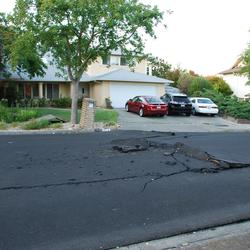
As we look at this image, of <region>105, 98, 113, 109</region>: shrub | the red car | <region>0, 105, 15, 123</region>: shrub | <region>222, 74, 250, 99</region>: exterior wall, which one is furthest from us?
<region>222, 74, 250, 99</region>: exterior wall

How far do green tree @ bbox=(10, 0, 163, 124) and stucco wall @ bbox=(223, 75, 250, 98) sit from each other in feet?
97.7

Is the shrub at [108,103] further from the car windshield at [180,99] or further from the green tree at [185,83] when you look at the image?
the green tree at [185,83]

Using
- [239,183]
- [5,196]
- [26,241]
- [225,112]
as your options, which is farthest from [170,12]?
[26,241]

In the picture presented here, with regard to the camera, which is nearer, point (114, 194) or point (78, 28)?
point (114, 194)

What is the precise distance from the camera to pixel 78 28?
20.9 m

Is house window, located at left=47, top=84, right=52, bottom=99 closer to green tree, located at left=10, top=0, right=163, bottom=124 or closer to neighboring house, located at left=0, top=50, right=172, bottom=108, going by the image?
neighboring house, located at left=0, top=50, right=172, bottom=108

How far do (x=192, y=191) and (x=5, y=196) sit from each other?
133 inches

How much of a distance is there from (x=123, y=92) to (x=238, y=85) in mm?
20421

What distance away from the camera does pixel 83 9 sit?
1992 cm

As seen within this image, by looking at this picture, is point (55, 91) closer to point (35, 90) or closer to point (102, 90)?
point (35, 90)

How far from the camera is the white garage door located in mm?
36062

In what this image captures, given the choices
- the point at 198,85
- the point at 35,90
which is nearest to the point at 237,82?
the point at 198,85

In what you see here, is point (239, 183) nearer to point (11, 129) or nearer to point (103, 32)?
point (11, 129)

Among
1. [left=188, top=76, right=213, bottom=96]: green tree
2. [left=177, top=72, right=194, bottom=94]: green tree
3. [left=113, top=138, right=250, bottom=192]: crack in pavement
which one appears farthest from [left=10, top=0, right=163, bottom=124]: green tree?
[left=177, top=72, right=194, bottom=94]: green tree
